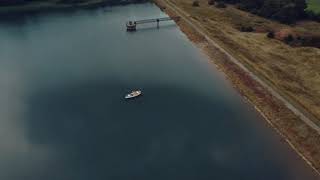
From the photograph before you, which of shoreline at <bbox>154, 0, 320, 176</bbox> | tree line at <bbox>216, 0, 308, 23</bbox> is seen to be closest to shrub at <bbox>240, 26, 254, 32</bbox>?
tree line at <bbox>216, 0, 308, 23</bbox>

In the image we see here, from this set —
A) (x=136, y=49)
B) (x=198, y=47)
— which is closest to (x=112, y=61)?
(x=136, y=49)

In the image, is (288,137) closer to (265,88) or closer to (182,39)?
(265,88)

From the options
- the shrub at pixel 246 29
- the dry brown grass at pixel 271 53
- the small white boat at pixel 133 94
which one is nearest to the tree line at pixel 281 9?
the dry brown grass at pixel 271 53

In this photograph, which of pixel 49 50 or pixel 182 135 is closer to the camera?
pixel 182 135

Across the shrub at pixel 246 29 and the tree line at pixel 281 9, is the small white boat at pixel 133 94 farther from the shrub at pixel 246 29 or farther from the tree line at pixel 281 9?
the tree line at pixel 281 9

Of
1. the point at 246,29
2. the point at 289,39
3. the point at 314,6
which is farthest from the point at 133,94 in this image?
the point at 314,6

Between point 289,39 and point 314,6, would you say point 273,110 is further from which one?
point 314,6

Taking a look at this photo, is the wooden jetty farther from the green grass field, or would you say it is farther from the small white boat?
the small white boat
